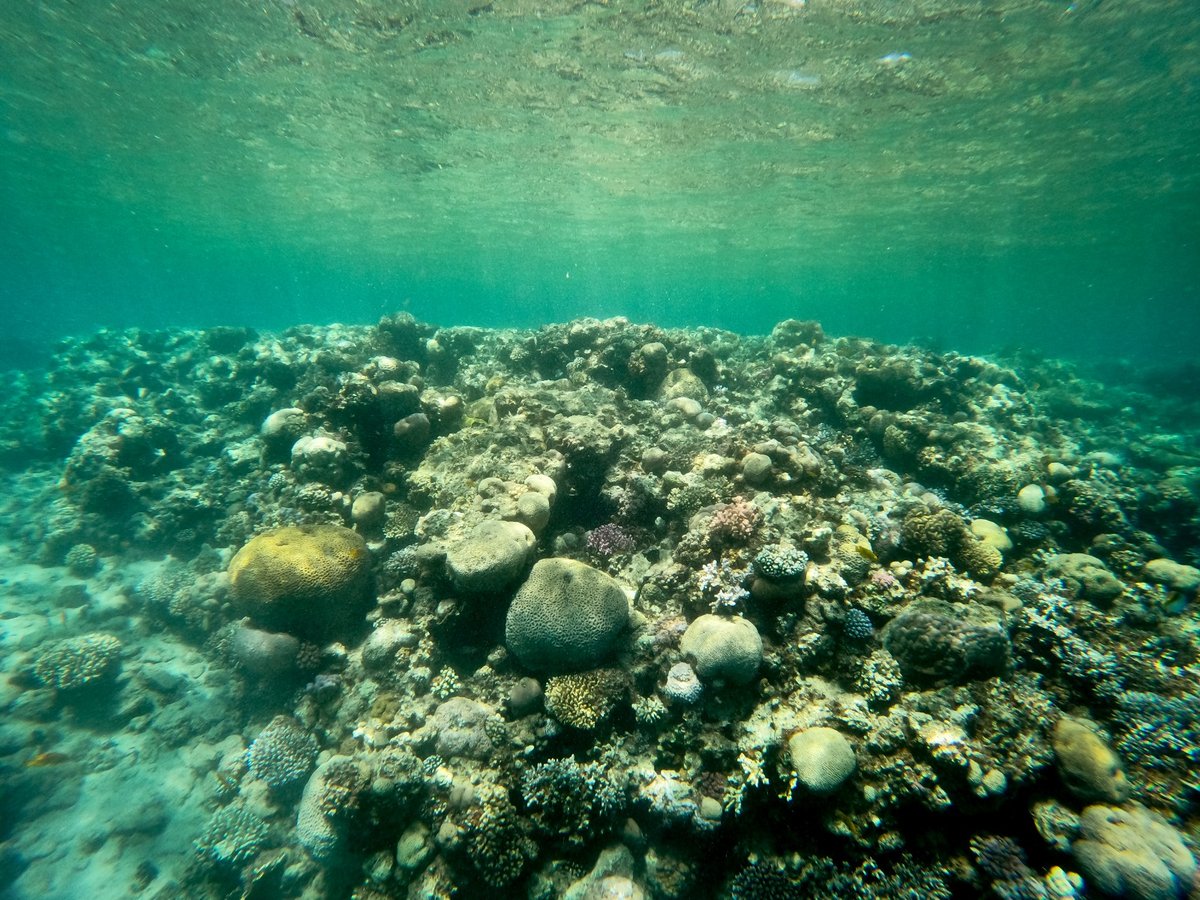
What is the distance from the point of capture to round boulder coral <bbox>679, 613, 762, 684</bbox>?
17.5ft

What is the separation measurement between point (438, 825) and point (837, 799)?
412 centimetres

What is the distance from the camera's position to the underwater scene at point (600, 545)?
16.0 feet

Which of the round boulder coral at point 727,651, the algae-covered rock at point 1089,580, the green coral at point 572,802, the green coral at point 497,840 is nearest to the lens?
the green coral at point 497,840

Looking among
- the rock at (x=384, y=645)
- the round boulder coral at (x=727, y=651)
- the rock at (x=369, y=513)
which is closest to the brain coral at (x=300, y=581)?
the rock at (x=369, y=513)

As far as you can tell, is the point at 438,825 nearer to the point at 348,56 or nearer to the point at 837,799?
the point at 837,799

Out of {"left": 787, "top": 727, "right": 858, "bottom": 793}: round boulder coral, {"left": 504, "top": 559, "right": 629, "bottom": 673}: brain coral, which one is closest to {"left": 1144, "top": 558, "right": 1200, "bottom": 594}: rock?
{"left": 787, "top": 727, "right": 858, "bottom": 793}: round boulder coral

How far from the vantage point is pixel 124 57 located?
754 inches

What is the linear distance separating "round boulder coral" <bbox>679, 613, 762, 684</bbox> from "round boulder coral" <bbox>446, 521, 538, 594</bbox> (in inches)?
94.3

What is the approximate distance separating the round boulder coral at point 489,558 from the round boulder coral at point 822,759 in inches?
144

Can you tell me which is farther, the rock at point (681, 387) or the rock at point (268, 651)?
the rock at point (681, 387)

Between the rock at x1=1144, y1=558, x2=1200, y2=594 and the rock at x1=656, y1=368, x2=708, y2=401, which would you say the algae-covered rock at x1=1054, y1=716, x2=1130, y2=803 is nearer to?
the rock at x1=1144, y1=558, x2=1200, y2=594

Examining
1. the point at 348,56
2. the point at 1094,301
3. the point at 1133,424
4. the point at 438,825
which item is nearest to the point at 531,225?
the point at 348,56

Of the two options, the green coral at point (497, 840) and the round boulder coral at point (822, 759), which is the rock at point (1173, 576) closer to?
the round boulder coral at point (822, 759)

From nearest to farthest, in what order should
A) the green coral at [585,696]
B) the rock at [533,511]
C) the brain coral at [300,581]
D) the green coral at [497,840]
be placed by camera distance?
the green coral at [497,840], the green coral at [585,696], the rock at [533,511], the brain coral at [300,581]
